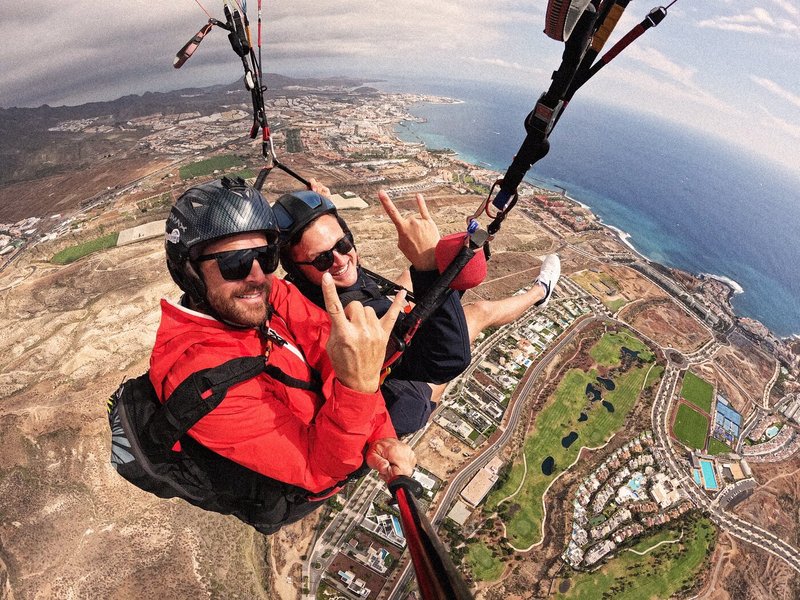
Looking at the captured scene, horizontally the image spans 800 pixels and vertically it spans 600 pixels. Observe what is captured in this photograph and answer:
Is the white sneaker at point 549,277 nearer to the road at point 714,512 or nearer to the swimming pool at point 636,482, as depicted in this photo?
the swimming pool at point 636,482

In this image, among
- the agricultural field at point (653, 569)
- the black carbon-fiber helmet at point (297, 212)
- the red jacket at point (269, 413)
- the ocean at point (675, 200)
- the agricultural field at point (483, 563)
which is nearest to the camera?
the red jacket at point (269, 413)

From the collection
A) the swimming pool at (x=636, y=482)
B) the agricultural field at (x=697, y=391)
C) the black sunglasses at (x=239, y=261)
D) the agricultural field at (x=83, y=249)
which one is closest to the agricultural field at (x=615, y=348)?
the agricultural field at (x=697, y=391)

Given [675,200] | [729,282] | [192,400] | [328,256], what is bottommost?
[729,282]

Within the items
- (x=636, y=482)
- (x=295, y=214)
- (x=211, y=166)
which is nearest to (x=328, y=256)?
(x=295, y=214)

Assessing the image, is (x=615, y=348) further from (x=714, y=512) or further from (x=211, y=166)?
(x=211, y=166)

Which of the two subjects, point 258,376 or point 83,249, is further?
point 83,249

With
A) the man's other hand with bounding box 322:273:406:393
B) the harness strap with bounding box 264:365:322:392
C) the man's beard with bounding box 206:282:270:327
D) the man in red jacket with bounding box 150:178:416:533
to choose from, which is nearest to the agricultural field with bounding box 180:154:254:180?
the man in red jacket with bounding box 150:178:416:533

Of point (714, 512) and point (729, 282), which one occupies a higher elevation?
point (714, 512)

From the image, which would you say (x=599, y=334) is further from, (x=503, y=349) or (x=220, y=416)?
(x=220, y=416)
